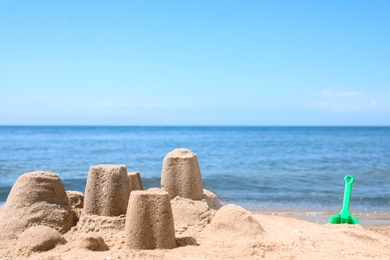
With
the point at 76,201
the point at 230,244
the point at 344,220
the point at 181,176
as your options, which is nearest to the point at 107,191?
the point at 76,201

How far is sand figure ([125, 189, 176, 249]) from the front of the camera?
4.41 m

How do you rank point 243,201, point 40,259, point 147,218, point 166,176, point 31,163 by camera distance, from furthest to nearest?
point 31,163 < point 243,201 < point 166,176 < point 147,218 < point 40,259

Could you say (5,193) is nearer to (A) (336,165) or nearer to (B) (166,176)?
(B) (166,176)

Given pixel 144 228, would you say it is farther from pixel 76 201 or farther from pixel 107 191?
pixel 76 201

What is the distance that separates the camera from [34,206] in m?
4.86

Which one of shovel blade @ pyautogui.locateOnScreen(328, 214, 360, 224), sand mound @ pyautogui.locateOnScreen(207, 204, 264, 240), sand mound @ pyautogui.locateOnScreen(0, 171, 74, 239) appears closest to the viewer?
sand mound @ pyautogui.locateOnScreen(0, 171, 74, 239)

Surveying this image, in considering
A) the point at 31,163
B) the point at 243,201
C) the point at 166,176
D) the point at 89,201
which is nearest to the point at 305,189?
the point at 243,201

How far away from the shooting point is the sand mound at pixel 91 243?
172 inches

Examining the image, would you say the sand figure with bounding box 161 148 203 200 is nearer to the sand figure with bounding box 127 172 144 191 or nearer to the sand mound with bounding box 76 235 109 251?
the sand figure with bounding box 127 172 144 191

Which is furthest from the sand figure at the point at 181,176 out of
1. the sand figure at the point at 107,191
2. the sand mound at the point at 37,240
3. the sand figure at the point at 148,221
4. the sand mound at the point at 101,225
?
the sand mound at the point at 37,240

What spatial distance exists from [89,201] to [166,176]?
1071 mm

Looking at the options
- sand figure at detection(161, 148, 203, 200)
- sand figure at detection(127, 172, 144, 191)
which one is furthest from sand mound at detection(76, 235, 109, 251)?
sand figure at detection(161, 148, 203, 200)

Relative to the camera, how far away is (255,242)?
15.8 ft

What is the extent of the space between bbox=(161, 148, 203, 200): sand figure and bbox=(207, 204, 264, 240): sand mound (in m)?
0.58
